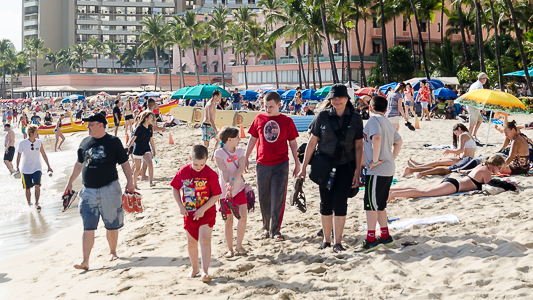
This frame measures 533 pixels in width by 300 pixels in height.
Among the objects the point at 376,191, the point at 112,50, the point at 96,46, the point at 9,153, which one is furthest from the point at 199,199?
the point at 112,50

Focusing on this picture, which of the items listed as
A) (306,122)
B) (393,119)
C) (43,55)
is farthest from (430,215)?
(43,55)

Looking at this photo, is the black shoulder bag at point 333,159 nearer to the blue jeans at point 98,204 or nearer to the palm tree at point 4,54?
the blue jeans at point 98,204

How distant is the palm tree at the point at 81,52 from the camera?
93625 mm

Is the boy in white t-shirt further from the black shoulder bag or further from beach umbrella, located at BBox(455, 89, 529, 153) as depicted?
beach umbrella, located at BBox(455, 89, 529, 153)

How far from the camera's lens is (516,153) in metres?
7.98

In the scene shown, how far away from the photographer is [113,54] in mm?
98875

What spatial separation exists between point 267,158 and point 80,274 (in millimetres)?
2290

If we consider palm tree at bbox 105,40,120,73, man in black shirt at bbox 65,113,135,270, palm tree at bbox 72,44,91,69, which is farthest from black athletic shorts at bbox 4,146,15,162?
palm tree at bbox 105,40,120,73

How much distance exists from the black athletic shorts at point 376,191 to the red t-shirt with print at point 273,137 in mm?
1026

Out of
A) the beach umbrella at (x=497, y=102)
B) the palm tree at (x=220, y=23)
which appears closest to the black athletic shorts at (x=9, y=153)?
the beach umbrella at (x=497, y=102)

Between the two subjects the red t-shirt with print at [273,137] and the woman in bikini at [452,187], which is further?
the woman in bikini at [452,187]

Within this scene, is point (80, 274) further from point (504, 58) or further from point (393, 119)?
point (504, 58)

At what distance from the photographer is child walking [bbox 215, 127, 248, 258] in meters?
5.09

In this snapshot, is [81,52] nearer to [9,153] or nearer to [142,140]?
[9,153]
